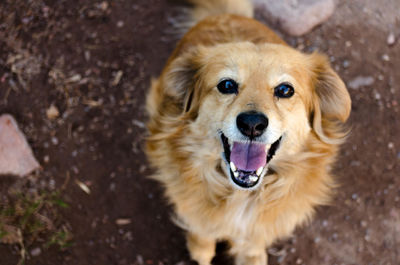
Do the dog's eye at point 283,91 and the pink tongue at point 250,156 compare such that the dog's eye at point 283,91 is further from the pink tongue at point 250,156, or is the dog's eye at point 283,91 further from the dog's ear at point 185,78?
the dog's ear at point 185,78

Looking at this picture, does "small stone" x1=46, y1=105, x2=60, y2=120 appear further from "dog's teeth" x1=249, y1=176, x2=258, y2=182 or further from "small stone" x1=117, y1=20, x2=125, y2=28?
"dog's teeth" x1=249, y1=176, x2=258, y2=182

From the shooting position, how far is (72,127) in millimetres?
3523

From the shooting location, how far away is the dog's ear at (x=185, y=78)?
2.52m

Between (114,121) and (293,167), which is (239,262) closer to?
(293,167)

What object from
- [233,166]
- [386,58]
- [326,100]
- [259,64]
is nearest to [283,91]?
[259,64]

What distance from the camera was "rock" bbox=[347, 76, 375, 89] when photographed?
3676mm

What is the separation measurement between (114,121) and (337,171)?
212 centimetres

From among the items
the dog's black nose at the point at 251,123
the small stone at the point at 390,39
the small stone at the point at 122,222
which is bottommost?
the small stone at the point at 122,222

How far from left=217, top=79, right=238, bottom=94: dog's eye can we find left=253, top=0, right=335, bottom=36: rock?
6.33 feet

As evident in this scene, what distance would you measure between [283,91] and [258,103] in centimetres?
25

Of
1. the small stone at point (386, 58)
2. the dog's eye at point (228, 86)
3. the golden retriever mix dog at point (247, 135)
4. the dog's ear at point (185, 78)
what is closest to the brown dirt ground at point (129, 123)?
the small stone at point (386, 58)

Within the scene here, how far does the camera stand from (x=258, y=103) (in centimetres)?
204

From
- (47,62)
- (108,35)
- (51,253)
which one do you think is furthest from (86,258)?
(108,35)

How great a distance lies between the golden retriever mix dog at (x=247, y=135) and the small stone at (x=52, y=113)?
1.33m
